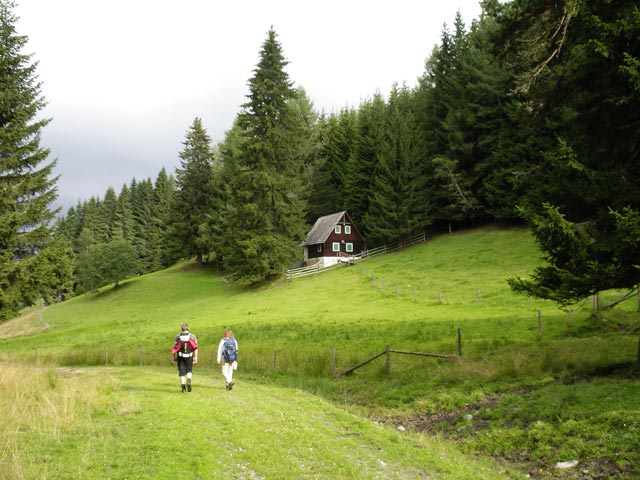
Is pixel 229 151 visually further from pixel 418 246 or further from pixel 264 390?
pixel 264 390

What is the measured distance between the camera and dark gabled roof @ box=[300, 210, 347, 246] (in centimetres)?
6025

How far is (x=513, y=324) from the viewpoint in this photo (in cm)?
2184

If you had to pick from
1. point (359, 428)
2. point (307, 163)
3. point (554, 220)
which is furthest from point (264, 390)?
point (307, 163)

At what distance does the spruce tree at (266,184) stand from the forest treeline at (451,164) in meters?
0.15

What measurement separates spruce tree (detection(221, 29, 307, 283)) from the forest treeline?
6.1 inches

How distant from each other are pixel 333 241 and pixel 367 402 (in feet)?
152

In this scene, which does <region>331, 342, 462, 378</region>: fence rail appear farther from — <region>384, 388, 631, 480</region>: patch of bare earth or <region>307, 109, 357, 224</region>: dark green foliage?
<region>307, 109, 357, 224</region>: dark green foliage

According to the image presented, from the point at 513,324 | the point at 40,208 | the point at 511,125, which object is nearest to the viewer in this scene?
the point at 513,324

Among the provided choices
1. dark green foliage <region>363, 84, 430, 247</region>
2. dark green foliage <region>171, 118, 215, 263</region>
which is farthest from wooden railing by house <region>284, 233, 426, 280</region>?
dark green foliage <region>171, 118, 215, 263</region>

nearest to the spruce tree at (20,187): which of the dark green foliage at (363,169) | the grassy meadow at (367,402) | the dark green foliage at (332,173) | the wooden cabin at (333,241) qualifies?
the grassy meadow at (367,402)

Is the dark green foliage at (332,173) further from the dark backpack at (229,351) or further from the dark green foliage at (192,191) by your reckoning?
the dark backpack at (229,351)

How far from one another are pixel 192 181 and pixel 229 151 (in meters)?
6.95

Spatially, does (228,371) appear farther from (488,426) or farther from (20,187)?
(20,187)

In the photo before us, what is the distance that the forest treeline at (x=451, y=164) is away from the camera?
36.6ft
